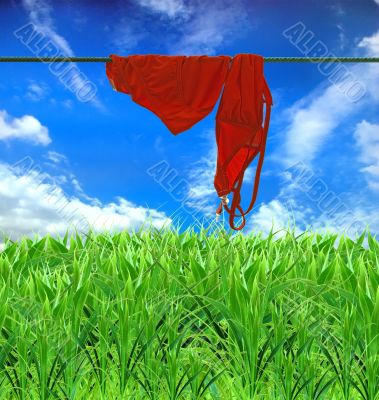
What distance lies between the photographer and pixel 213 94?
3.59 metres

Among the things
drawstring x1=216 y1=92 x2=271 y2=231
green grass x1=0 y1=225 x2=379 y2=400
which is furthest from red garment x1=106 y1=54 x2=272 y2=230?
green grass x1=0 y1=225 x2=379 y2=400

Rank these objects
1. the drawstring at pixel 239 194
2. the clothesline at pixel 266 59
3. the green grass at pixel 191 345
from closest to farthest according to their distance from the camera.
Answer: the green grass at pixel 191 345, the clothesline at pixel 266 59, the drawstring at pixel 239 194

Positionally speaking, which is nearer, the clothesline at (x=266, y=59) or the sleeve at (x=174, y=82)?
the clothesline at (x=266, y=59)

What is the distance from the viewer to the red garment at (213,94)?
3.51 m

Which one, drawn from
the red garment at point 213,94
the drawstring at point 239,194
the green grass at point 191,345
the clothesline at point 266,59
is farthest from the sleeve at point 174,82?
the green grass at point 191,345

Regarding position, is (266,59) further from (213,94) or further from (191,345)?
(191,345)

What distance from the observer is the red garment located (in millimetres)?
3512

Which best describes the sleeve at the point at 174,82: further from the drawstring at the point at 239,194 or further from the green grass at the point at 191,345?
the green grass at the point at 191,345

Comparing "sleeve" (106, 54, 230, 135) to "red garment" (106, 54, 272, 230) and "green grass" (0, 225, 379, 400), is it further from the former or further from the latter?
"green grass" (0, 225, 379, 400)

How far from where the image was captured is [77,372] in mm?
1975

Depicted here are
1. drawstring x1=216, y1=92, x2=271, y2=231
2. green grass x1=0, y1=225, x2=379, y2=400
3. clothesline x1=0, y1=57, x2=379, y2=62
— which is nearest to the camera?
green grass x1=0, y1=225, x2=379, y2=400

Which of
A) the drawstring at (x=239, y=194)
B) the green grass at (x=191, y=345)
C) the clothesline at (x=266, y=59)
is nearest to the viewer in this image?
the green grass at (x=191, y=345)

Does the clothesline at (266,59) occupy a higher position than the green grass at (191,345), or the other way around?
the clothesline at (266,59)

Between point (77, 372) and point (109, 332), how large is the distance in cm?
19
